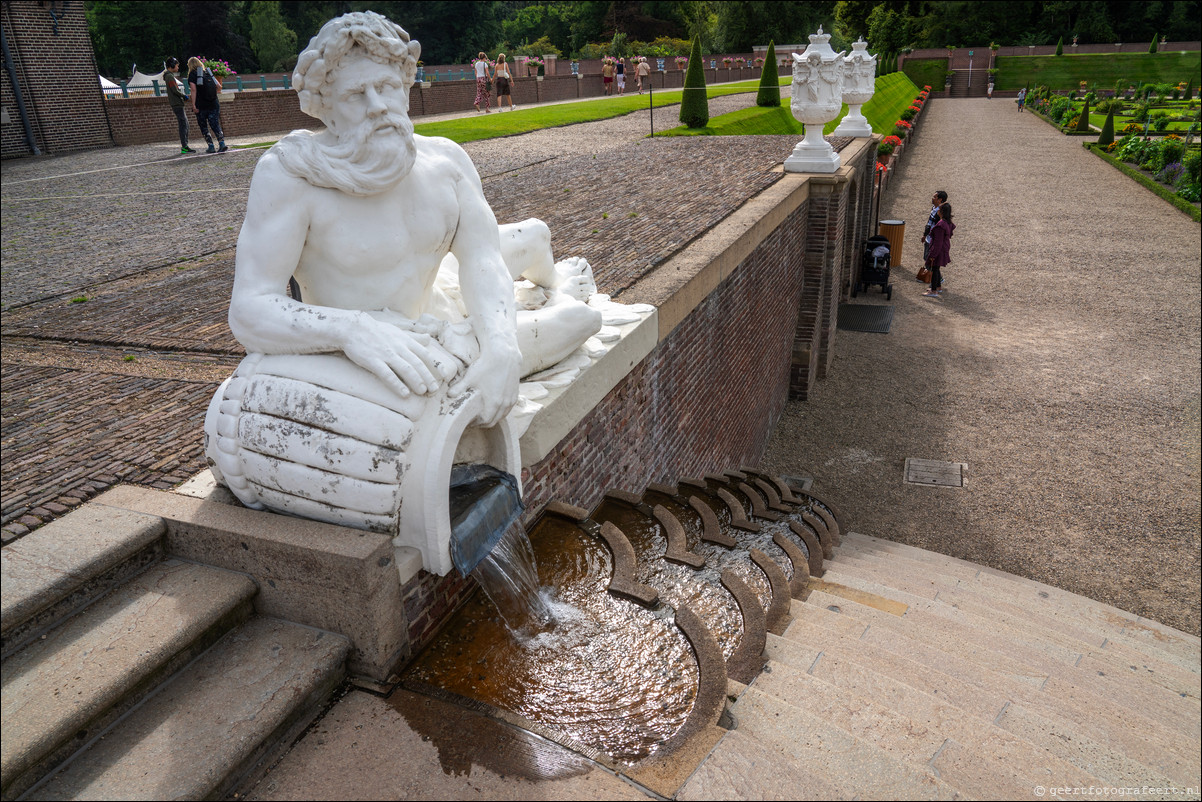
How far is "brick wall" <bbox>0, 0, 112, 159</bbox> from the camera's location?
760 inches

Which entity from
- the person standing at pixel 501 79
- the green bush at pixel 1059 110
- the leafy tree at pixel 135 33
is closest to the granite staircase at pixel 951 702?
the person standing at pixel 501 79

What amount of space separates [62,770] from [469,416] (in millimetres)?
1644

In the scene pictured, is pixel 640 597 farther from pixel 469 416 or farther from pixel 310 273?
pixel 310 273

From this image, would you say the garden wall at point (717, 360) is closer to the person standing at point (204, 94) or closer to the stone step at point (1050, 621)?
the stone step at point (1050, 621)

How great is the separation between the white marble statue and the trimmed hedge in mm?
22585

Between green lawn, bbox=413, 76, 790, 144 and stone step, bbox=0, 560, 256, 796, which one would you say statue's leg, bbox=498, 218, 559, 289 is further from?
green lawn, bbox=413, 76, 790, 144

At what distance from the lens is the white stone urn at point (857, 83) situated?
655 inches

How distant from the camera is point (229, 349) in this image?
621cm

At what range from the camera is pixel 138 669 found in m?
2.70

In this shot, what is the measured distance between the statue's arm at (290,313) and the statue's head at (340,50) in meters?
0.30

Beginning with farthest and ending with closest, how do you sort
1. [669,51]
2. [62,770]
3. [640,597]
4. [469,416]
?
[669,51] < [640,597] < [469,416] < [62,770]

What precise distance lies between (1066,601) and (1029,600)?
1.61 ft

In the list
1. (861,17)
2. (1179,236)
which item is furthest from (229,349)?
(861,17)

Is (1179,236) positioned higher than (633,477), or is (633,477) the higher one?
(633,477)
